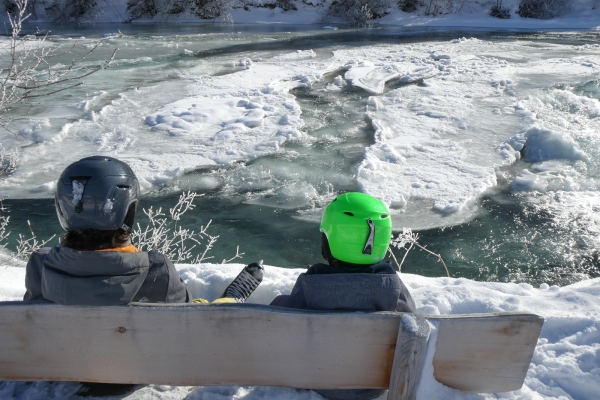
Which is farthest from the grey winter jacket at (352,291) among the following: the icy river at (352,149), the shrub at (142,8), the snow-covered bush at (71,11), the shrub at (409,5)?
the shrub at (409,5)

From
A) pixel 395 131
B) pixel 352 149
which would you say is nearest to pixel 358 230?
pixel 352 149

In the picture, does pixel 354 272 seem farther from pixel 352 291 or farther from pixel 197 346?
pixel 197 346

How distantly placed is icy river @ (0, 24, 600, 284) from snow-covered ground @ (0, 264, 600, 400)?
2.03 metres

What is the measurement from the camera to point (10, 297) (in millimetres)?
3371

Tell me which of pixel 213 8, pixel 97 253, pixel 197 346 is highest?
pixel 213 8

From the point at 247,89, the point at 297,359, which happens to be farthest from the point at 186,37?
the point at 297,359

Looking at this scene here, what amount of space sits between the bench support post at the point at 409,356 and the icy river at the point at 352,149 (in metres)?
3.50

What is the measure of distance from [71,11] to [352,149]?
24.9 m

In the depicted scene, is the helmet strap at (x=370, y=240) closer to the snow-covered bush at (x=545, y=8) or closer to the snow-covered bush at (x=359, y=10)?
the snow-covered bush at (x=359, y=10)

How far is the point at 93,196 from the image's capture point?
2326 mm

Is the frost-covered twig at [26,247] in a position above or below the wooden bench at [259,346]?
below

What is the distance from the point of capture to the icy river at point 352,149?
6117mm

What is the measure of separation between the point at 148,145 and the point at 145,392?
21.1ft

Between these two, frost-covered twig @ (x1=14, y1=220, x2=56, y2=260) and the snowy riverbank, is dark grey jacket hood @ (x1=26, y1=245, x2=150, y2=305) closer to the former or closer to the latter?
frost-covered twig @ (x1=14, y1=220, x2=56, y2=260)
